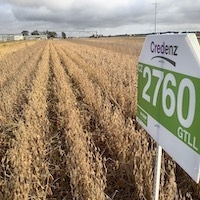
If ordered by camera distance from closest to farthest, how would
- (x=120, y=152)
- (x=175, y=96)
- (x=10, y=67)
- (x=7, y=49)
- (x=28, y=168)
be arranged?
1. (x=175, y=96)
2. (x=28, y=168)
3. (x=120, y=152)
4. (x=10, y=67)
5. (x=7, y=49)

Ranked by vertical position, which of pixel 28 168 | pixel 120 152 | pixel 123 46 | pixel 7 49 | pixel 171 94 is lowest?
pixel 7 49

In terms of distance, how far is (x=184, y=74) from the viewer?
1.47 meters

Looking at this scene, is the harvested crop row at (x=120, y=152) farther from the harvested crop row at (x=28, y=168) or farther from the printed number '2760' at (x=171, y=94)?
the printed number '2760' at (x=171, y=94)

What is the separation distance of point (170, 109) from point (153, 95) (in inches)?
11.8

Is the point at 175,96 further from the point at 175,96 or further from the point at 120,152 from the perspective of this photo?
the point at 120,152

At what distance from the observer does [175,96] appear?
155cm

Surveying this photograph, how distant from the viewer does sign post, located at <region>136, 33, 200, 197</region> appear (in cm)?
136

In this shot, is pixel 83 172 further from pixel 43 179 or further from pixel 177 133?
pixel 177 133

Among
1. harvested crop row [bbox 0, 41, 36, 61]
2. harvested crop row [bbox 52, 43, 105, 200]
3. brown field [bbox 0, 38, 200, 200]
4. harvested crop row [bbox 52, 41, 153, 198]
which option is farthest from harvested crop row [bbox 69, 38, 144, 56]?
harvested crop row [bbox 52, 43, 105, 200]

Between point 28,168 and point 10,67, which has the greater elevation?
point 28,168

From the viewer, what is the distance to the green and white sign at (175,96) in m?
1.36

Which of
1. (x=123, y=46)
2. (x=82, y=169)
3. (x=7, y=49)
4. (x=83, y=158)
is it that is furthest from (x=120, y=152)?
(x=7, y=49)

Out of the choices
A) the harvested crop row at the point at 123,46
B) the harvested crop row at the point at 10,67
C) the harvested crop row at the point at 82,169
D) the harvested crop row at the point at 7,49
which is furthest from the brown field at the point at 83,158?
the harvested crop row at the point at 7,49

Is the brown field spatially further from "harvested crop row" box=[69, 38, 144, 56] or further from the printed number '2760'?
"harvested crop row" box=[69, 38, 144, 56]
